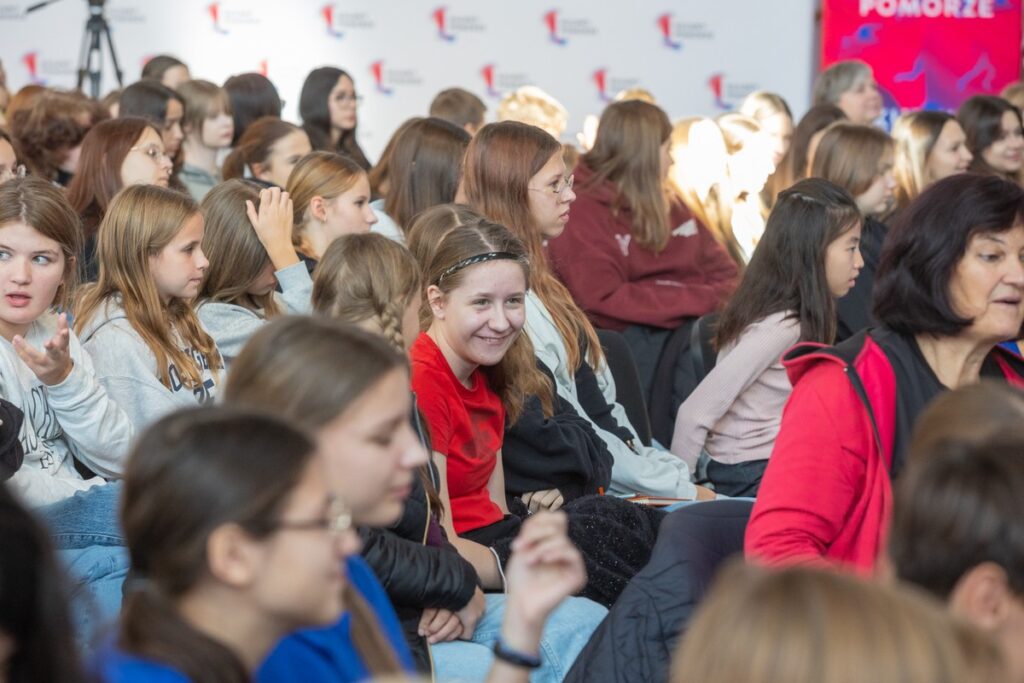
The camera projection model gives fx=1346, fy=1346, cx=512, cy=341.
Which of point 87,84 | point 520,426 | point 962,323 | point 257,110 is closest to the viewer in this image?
point 962,323

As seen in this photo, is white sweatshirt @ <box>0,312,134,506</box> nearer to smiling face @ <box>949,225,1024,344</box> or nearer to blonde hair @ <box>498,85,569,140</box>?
smiling face @ <box>949,225,1024,344</box>

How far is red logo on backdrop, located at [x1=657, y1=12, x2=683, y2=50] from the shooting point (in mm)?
8289

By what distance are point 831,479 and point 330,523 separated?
915mm

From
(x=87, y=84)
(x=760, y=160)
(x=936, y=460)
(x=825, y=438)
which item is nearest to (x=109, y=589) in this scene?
(x=825, y=438)

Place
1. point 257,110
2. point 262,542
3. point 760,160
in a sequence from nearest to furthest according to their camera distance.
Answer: point 262,542, point 760,160, point 257,110

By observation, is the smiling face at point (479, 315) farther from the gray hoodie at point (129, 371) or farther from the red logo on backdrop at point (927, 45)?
the red logo on backdrop at point (927, 45)

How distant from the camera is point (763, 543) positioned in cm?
197

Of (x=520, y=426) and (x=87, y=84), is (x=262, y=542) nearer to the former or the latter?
(x=520, y=426)

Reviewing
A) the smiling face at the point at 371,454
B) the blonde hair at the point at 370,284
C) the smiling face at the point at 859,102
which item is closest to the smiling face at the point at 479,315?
the blonde hair at the point at 370,284

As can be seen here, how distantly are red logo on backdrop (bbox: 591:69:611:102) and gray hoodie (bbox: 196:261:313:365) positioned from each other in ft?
16.8

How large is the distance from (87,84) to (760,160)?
4.10 m

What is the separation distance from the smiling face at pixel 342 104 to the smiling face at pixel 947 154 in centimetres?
257

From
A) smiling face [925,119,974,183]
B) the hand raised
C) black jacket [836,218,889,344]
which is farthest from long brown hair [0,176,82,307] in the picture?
smiling face [925,119,974,183]

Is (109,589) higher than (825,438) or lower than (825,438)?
lower
